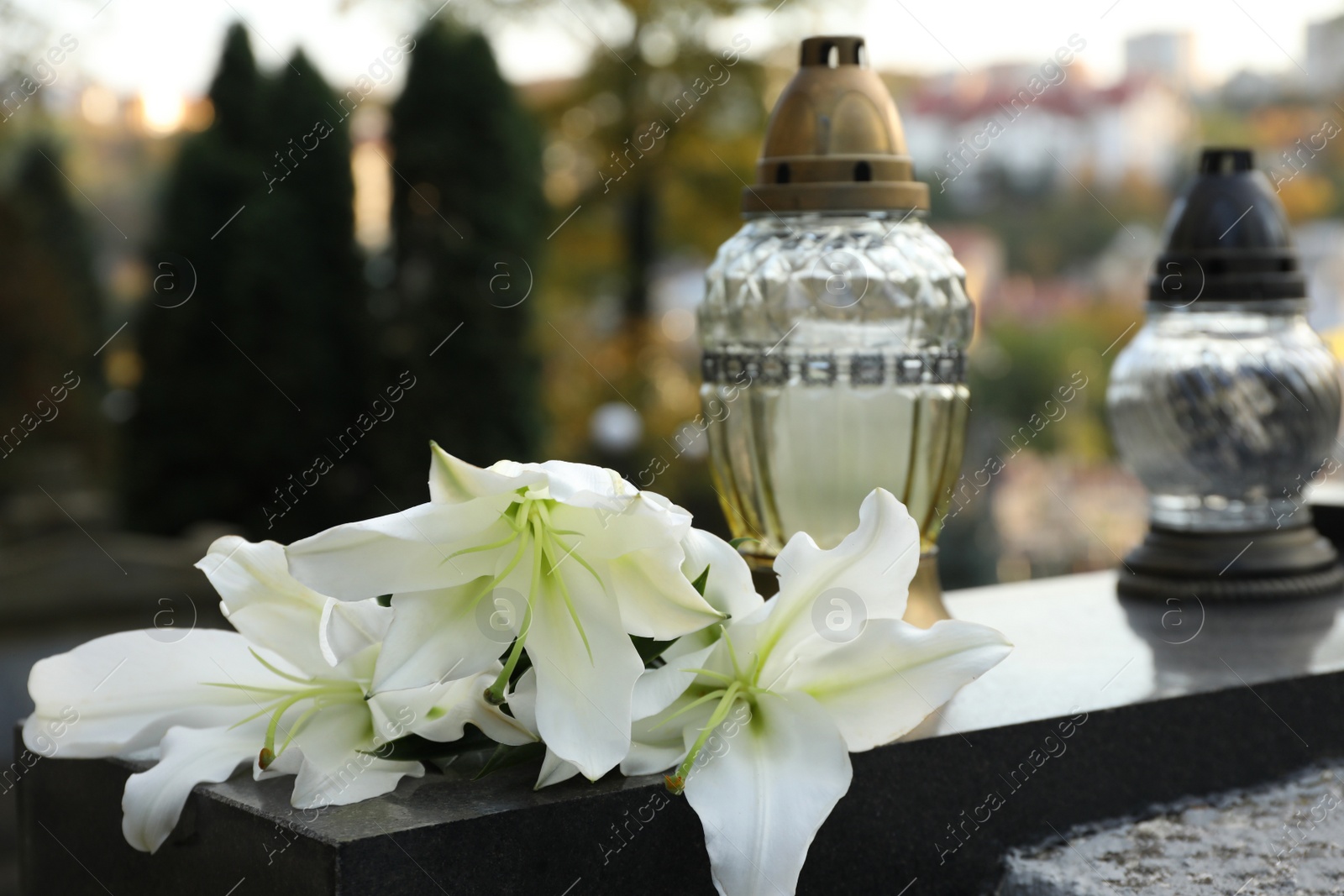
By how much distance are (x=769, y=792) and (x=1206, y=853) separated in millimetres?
537

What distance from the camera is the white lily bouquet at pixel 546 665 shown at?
2.85 feet

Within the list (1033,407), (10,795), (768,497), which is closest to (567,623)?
(768,497)

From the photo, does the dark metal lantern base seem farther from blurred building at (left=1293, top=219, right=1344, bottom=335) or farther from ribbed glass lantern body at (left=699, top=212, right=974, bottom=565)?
blurred building at (left=1293, top=219, right=1344, bottom=335)

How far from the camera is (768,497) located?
4.63 ft

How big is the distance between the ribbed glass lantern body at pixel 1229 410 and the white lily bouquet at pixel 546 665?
1.00 m

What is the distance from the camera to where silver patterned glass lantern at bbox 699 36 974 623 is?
1.36 m

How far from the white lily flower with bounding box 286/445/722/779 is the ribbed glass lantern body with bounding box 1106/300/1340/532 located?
1105 mm

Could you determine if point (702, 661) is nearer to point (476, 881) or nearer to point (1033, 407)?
point (476, 881)

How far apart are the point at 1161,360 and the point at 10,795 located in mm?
3533

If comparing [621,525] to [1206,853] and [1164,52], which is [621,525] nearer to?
[1206,853]

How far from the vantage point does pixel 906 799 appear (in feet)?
3.65

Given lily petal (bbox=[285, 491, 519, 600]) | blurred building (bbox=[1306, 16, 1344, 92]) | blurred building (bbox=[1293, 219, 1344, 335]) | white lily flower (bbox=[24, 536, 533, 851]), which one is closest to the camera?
lily petal (bbox=[285, 491, 519, 600])

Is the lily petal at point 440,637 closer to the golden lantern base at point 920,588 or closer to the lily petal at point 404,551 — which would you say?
the lily petal at point 404,551

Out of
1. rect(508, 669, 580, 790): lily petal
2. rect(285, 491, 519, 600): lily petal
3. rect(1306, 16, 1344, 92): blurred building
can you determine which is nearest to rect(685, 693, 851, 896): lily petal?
rect(508, 669, 580, 790): lily petal
